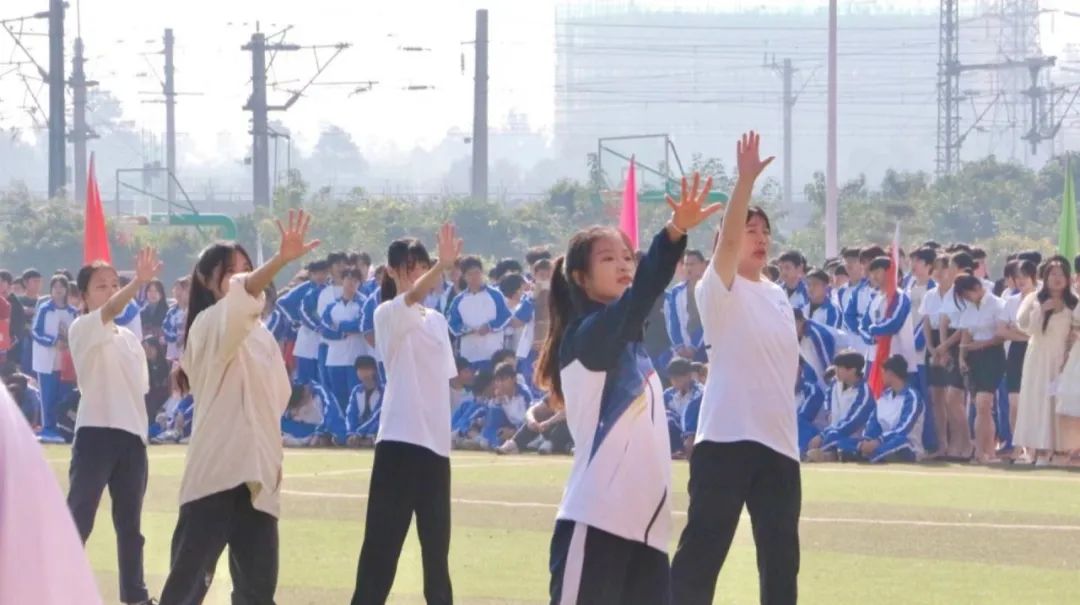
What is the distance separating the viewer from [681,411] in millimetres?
19281

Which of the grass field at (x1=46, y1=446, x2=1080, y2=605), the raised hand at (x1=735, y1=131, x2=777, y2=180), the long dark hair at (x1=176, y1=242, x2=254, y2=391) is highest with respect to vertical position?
the raised hand at (x1=735, y1=131, x2=777, y2=180)

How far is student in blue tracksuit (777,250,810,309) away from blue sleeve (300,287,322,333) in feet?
17.3

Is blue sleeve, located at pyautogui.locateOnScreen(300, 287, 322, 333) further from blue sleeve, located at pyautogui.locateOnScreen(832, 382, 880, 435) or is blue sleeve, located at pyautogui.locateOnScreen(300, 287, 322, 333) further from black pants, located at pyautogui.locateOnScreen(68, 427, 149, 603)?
black pants, located at pyautogui.locateOnScreen(68, 427, 149, 603)

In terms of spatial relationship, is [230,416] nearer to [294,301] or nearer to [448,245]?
[448,245]

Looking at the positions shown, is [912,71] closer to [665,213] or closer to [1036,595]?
[665,213]

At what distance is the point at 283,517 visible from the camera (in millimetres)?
14102

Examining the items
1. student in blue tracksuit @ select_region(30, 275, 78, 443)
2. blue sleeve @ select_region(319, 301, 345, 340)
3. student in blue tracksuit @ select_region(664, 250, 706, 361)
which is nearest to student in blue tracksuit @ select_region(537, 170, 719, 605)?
student in blue tracksuit @ select_region(664, 250, 706, 361)

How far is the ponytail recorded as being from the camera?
6.80 meters

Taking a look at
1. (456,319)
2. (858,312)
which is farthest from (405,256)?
(456,319)

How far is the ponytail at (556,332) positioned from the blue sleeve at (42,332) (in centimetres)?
1709

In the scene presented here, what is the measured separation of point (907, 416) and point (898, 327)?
2.65 ft

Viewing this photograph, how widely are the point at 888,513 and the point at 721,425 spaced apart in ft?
20.6

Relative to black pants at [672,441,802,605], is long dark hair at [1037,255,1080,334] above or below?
above

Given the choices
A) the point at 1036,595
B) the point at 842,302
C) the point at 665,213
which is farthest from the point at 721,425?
the point at 665,213
